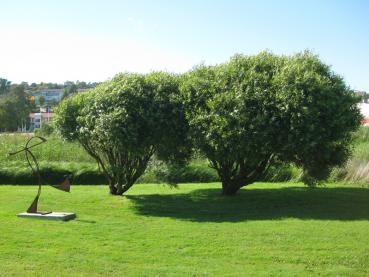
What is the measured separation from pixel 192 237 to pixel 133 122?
467 centimetres

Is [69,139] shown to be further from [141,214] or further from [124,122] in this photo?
[141,214]

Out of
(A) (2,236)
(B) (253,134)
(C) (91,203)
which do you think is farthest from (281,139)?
(A) (2,236)

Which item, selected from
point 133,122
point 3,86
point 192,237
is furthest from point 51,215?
point 3,86

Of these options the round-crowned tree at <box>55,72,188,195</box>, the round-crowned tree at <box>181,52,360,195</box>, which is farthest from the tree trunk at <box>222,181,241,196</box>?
the round-crowned tree at <box>55,72,188,195</box>

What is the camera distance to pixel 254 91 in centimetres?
1192

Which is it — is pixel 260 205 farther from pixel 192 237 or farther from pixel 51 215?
pixel 51 215

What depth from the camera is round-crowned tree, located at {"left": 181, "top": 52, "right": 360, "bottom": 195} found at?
1147 centimetres

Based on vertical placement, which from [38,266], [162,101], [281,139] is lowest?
[38,266]

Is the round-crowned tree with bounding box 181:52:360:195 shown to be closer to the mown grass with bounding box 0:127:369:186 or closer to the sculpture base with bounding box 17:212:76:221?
the sculpture base with bounding box 17:212:76:221

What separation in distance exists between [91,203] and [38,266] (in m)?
6.00

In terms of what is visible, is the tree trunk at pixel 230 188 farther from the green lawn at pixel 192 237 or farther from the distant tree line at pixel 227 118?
the green lawn at pixel 192 237

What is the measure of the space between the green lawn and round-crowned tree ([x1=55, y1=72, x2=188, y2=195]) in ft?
4.22

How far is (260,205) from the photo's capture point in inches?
492

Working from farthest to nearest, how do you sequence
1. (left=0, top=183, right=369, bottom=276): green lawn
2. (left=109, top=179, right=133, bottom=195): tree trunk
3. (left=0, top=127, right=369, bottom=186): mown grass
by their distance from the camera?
(left=0, top=127, right=369, bottom=186): mown grass
(left=109, top=179, right=133, bottom=195): tree trunk
(left=0, top=183, right=369, bottom=276): green lawn
